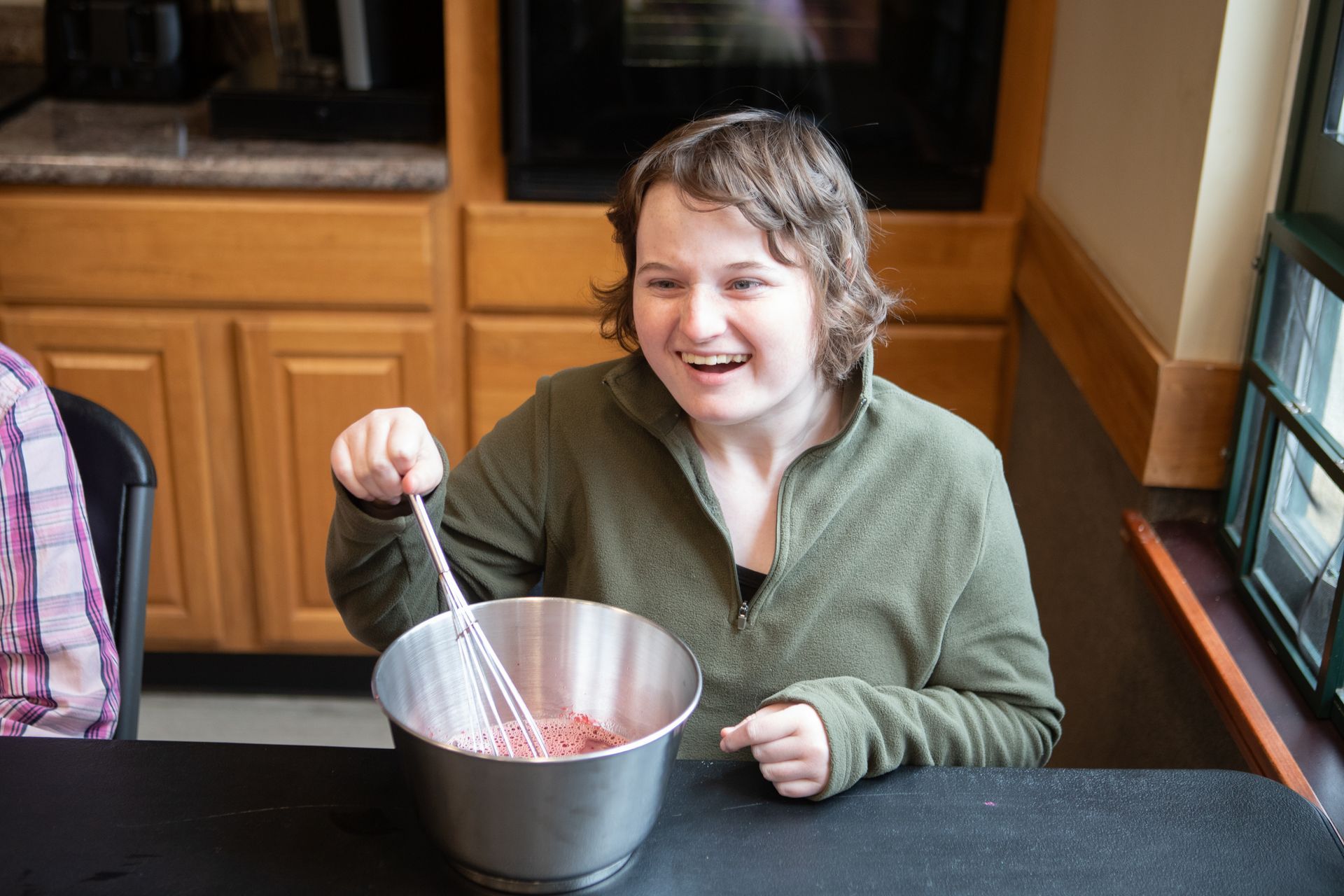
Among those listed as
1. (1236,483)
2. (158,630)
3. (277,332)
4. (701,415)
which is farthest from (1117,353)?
(158,630)

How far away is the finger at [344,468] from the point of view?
0.87 meters

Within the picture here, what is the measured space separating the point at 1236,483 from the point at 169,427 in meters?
1.56

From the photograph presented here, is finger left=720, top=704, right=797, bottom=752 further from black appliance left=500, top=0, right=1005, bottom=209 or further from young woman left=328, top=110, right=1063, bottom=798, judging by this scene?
black appliance left=500, top=0, right=1005, bottom=209

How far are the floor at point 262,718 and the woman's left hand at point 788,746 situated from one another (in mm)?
1401

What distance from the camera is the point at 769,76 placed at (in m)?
1.88

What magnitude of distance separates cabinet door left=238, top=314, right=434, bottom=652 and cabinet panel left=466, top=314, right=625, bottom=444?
0.08 m

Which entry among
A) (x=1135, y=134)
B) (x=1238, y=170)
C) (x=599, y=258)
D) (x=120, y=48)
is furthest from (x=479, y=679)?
(x=120, y=48)

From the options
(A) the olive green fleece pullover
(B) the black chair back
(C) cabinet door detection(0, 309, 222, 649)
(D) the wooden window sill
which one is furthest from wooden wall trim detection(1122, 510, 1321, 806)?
(C) cabinet door detection(0, 309, 222, 649)

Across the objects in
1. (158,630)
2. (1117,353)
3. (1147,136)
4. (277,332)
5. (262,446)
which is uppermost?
(1147,136)

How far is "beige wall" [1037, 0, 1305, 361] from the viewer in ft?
3.99

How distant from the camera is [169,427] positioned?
2.05m

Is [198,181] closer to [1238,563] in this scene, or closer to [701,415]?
[701,415]

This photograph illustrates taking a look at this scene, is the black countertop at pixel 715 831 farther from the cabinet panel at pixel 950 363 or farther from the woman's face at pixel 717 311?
the cabinet panel at pixel 950 363

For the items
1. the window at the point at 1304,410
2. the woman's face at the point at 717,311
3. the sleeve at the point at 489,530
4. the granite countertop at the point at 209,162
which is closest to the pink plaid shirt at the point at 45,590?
the sleeve at the point at 489,530
